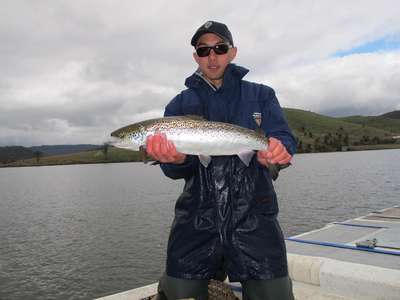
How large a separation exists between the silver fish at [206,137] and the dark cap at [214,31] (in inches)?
51.7

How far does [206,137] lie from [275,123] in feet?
3.45

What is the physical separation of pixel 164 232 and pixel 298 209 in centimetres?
1551

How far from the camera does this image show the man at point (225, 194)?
210 inches

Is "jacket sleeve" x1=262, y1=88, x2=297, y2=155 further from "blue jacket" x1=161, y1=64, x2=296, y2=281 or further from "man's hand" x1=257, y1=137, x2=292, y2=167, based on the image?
"man's hand" x1=257, y1=137, x2=292, y2=167

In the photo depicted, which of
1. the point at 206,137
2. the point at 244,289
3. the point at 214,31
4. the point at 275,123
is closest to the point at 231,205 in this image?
the point at 206,137

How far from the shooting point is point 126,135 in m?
5.91

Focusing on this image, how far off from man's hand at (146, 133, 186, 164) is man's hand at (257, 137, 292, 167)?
1209 millimetres

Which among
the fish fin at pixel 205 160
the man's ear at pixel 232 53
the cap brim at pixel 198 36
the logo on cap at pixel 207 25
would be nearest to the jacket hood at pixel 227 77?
the man's ear at pixel 232 53

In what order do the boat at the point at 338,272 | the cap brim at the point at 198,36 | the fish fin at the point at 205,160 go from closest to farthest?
1. the fish fin at the point at 205,160
2. the cap brim at the point at 198,36
3. the boat at the point at 338,272

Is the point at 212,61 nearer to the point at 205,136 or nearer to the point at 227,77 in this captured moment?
the point at 227,77

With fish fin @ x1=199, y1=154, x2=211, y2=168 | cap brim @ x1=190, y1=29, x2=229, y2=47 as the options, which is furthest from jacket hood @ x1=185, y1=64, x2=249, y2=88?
fish fin @ x1=199, y1=154, x2=211, y2=168

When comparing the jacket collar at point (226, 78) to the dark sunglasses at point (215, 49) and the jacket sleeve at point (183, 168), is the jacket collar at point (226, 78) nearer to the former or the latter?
the dark sunglasses at point (215, 49)

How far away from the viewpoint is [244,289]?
550 centimetres

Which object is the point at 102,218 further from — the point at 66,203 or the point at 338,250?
the point at 338,250
